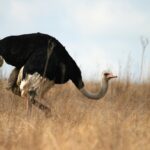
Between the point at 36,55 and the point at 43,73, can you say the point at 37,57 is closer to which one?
the point at 36,55

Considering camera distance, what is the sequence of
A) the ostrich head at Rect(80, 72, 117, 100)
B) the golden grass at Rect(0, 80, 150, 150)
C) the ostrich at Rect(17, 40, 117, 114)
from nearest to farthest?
the golden grass at Rect(0, 80, 150, 150)
the ostrich at Rect(17, 40, 117, 114)
the ostrich head at Rect(80, 72, 117, 100)

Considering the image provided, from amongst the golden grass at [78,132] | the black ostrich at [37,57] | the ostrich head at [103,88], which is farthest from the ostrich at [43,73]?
the golden grass at [78,132]

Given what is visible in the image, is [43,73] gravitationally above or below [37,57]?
below

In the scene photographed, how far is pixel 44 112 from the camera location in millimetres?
9039

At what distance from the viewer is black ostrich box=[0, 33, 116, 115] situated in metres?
9.64

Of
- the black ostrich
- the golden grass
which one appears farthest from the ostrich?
the golden grass

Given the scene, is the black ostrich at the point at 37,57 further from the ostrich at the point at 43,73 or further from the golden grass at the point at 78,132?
the golden grass at the point at 78,132

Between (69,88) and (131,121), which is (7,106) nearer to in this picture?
(131,121)

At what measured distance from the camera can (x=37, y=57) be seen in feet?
31.7

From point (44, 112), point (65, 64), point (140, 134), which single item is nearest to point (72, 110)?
point (44, 112)

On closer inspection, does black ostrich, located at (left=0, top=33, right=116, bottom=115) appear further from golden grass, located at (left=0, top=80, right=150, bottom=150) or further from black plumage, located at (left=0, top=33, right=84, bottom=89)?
golden grass, located at (left=0, top=80, right=150, bottom=150)

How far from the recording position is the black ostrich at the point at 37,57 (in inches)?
380

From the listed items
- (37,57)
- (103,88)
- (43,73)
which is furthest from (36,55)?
(103,88)

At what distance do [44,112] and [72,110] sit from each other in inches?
14.9
